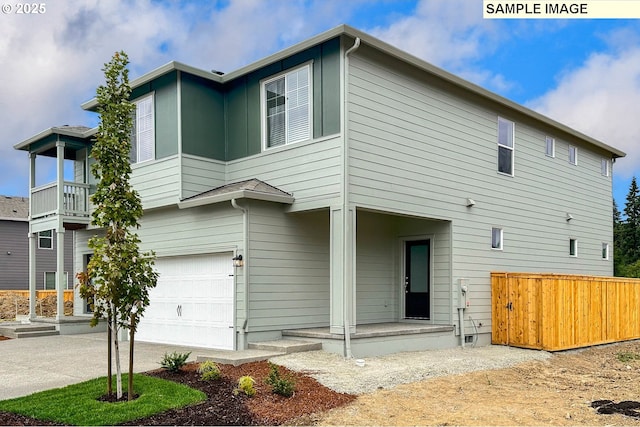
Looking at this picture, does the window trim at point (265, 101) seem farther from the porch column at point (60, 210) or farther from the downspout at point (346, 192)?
the porch column at point (60, 210)

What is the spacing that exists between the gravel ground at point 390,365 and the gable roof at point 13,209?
25.2m

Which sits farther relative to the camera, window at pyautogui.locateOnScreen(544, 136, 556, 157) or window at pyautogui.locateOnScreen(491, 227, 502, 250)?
window at pyautogui.locateOnScreen(544, 136, 556, 157)

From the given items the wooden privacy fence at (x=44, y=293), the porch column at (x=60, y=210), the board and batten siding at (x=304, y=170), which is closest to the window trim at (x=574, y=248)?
the board and batten siding at (x=304, y=170)

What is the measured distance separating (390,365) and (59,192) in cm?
1062

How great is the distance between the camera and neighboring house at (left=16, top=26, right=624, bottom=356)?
10.8 meters

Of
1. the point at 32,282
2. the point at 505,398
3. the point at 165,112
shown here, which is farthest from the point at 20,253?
the point at 505,398

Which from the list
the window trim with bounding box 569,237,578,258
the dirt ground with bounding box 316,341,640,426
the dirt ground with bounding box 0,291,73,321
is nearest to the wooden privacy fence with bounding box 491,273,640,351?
the dirt ground with bounding box 316,341,640,426

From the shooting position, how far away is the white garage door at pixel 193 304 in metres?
11.4

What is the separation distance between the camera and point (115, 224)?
23.8 ft

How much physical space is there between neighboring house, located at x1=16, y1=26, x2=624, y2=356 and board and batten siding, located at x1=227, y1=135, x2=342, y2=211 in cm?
3

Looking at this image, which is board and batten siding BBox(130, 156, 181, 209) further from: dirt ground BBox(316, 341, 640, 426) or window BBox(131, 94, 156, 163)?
dirt ground BBox(316, 341, 640, 426)

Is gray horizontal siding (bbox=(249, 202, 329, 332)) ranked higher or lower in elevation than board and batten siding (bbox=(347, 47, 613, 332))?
lower

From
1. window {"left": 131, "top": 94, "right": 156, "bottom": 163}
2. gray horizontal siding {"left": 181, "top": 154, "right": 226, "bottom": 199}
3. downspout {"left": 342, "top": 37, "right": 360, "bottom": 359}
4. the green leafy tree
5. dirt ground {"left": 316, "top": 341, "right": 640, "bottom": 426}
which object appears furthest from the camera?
window {"left": 131, "top": 94, "right": 156, "bottom": 163}

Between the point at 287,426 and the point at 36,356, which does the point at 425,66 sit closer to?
the point at 287,426
